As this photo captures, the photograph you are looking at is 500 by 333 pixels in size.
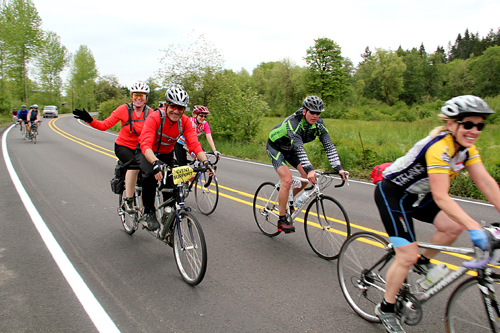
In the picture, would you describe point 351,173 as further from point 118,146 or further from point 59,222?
point 59,222

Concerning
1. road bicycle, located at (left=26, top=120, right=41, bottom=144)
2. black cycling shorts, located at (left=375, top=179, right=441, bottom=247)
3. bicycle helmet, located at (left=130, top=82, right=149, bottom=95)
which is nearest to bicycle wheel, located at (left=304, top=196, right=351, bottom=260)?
black cycling shorts, located at (left=375, top=179, right=441, bottom=247)

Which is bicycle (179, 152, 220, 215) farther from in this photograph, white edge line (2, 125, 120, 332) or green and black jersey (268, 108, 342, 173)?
white edge line (2, 125, 120, 332)

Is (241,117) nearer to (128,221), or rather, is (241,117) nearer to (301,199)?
(128,221)

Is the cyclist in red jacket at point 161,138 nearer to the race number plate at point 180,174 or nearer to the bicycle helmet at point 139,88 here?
the race number plate at point 180,174

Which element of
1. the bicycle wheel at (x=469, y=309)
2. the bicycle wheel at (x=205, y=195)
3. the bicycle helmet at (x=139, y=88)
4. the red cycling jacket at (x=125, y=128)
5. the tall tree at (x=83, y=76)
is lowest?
the bicycle wheel at (x=205, y=195)

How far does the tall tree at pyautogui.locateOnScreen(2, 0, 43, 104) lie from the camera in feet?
167

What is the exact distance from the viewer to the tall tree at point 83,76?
8669 centimetres

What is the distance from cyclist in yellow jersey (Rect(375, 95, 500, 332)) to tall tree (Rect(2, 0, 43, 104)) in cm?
6283

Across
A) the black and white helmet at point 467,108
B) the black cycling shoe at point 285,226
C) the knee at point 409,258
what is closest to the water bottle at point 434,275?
the knee at point 409,258

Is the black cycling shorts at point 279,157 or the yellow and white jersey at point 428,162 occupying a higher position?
Result: the yellow and white jersey at point 428,162

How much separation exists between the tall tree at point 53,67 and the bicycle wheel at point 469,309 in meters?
82.6

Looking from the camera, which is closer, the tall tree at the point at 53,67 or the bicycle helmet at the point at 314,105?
the bicycle helmet at the point at 314,105

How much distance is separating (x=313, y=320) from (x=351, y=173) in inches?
326

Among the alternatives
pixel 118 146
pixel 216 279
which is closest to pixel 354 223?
pixel 216 279
